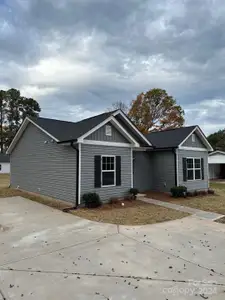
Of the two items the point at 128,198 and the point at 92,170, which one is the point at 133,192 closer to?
the point at 128,198

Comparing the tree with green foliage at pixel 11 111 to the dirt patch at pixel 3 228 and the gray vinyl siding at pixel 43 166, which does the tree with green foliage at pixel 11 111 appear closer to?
the gray vinyl siding at pixel 43 166

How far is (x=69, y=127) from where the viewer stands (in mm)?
12195

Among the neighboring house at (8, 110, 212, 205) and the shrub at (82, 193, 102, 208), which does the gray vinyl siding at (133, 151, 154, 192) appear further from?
the shrub at (82, 193, 102, 208)

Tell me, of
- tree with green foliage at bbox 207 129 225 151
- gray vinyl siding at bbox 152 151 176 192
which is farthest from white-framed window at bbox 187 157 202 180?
tree with green foliage at bbox 207 129 225 151

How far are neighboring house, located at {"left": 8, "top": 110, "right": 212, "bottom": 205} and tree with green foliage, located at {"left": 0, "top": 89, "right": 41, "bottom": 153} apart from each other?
33.1 meters

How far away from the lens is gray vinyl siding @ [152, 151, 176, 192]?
13.7 m

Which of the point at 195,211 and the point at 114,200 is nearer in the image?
the point at 195,211

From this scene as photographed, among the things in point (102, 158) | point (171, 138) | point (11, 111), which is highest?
point (11, 111)

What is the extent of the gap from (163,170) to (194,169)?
2140 millimetres

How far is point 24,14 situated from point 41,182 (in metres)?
7.91

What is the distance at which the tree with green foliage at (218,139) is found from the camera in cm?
4388

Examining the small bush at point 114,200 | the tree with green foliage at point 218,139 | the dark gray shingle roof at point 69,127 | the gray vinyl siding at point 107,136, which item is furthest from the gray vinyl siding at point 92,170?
the tree with green foliage at point 218,139

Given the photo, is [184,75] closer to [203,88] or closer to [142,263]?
[203,88]

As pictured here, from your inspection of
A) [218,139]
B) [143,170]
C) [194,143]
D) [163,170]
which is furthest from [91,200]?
[218,139]
